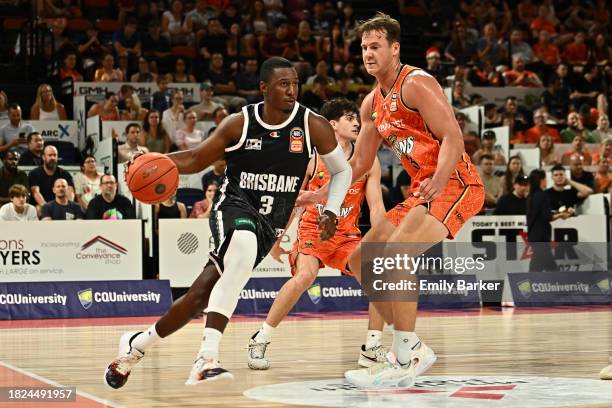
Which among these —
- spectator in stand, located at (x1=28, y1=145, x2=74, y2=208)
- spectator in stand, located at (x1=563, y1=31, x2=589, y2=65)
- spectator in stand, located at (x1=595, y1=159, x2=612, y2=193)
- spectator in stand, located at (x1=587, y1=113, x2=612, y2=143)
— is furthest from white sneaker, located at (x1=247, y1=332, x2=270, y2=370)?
spectator in stand, located at (x1=563, y1=31, x2=589, y2=65)

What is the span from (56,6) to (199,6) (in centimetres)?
285

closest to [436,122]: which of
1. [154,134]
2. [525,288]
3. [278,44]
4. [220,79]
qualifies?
[525,288]

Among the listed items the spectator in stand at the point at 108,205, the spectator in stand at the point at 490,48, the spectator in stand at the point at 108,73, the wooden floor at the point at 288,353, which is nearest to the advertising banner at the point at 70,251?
the spectator in stand at the point at 108,205

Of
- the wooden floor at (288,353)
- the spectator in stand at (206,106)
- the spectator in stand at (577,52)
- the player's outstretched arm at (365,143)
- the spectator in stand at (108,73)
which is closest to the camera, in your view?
the wooden floor at (288,353)

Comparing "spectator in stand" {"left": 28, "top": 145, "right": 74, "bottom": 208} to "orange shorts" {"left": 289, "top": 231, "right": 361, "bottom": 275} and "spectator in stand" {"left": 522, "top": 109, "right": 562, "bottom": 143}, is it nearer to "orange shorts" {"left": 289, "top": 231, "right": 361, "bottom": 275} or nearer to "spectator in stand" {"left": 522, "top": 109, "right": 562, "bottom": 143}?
"orange shorts" {"left": 289, "top": 231, "right": 361, "bottom": 275}

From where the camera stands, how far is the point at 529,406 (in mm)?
5582

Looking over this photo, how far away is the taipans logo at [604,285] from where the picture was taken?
1548cm

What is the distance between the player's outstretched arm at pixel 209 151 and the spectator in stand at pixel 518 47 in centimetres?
1744

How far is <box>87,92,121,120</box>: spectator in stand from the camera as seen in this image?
680 inches

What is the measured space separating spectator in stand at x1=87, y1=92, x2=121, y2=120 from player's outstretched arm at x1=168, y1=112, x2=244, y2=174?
1104 cm

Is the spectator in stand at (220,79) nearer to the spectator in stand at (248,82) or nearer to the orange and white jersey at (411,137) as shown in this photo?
the spectator in stand at (248,82)

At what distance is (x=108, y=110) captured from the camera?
56.7 feet

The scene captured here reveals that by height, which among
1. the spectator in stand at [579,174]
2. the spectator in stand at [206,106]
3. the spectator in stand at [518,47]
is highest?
the spectator in stand at [518,47]

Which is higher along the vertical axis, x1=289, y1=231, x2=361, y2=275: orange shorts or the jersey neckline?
the jersey neckline
